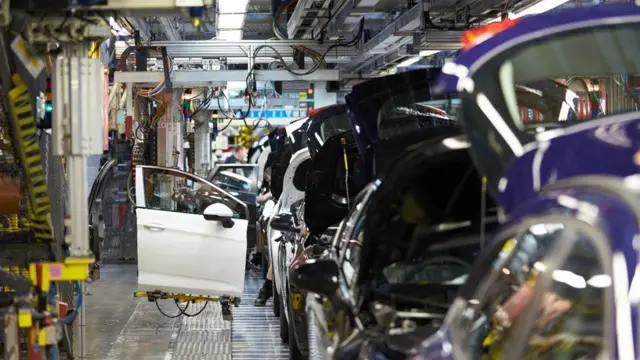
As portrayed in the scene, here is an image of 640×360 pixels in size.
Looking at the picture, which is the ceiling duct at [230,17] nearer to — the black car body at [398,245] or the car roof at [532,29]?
the black car body at [398,245]

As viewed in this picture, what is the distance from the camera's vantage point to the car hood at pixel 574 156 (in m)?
2.70

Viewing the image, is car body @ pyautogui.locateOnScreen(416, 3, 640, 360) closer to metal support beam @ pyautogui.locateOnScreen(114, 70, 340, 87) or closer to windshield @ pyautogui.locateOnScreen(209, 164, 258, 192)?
metal support beam @ pyautogui.locateOnScreen(114, 70, 340, 87)

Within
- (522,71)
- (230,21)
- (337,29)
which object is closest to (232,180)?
(337,29)

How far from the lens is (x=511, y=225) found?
2.86 metres

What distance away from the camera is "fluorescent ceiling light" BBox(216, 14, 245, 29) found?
10.7m

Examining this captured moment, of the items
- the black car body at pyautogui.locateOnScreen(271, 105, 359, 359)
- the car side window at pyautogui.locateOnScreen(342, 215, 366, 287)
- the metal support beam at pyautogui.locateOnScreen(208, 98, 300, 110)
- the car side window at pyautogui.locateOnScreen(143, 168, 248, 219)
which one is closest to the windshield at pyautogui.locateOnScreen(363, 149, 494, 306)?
the car side window at pyautogui.locateOnScreen(342, 215, 366, 287)

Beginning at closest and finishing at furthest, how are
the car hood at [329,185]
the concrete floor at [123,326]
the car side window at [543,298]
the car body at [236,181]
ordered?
the car side window at [543,298] < the car hood at [329,185] < the concrete floor at [123,326] < the car body at [236,181]

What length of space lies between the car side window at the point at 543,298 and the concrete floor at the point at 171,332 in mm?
6115

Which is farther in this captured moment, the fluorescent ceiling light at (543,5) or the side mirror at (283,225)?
the side mirror at (283,225)

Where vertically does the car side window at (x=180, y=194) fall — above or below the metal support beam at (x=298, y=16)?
below

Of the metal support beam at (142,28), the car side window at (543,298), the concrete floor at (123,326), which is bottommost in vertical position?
the concrete floor at (123,326)

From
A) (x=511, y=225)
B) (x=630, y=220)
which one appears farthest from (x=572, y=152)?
(x=630, y=220)

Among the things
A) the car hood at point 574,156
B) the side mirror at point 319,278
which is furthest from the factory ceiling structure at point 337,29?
the car hood at point 574,156

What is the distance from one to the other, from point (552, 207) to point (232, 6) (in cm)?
792
